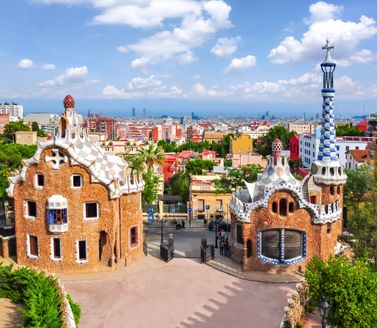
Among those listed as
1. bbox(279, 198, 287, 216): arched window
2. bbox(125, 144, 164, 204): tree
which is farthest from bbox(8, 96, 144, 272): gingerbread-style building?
bbox(125, 144, 164, 204): tree

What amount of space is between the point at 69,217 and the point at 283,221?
15.0 metres

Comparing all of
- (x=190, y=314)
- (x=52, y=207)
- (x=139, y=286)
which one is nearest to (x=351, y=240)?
(x=190, y=314)

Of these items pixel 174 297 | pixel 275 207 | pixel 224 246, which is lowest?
pixel 174 297

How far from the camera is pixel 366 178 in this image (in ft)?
134

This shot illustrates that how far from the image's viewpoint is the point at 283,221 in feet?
98.4

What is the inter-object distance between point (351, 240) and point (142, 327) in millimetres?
14547

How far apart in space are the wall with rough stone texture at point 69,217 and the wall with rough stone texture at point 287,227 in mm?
9936

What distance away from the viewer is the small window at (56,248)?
3114cm

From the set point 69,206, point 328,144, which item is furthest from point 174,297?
point 328,144

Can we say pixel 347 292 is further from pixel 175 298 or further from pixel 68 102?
pixel 68 102

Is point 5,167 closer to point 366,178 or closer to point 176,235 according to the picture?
point 176,235

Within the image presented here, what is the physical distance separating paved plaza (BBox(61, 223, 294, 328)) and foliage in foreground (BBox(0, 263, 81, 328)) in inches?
87.6

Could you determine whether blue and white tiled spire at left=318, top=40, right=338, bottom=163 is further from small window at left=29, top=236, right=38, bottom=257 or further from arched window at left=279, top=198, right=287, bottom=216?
small window at left=29, top=236, right=38, bottom=257

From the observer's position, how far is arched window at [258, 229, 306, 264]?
30219 millimetres
